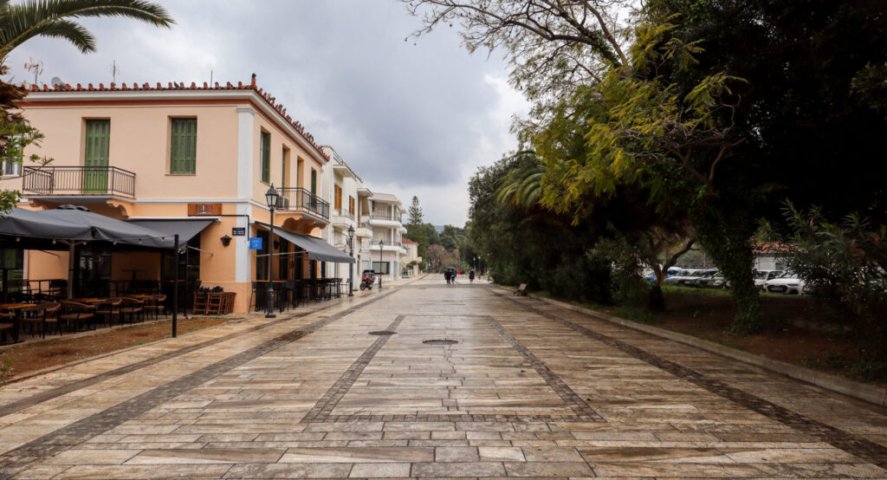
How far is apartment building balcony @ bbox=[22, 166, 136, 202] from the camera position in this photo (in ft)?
48.3

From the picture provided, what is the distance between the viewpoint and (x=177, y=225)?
49.7ft

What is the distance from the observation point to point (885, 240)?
18.1 ft

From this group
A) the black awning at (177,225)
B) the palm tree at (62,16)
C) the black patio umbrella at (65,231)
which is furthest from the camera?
the black awning at (177,225)

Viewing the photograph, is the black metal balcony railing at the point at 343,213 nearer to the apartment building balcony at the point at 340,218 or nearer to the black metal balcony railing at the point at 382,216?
the apartment building balcony at the point at 340,218

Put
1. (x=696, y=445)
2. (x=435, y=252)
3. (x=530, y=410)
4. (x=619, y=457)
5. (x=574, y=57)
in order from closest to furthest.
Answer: (x=619, y=457) < (x=696, y=445) < (x=530, y=410) < (x=574, y=57) < (x=435, y=252)

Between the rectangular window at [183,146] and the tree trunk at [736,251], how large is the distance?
51.1ft

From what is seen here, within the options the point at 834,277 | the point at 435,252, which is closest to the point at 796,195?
the point at 834,277

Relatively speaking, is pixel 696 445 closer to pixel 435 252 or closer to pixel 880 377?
pixel 880 377

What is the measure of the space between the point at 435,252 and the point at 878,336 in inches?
4143

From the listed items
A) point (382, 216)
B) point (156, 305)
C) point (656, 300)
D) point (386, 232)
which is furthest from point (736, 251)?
point (386, 232)

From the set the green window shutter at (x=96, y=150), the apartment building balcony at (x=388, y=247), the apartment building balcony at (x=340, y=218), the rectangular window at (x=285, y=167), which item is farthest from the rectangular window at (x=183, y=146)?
the apartment building balcony at (x=388, y=247)

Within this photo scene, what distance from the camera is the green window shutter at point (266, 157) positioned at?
58.1 feet

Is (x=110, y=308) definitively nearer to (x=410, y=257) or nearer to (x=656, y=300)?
(x=656, y=300)

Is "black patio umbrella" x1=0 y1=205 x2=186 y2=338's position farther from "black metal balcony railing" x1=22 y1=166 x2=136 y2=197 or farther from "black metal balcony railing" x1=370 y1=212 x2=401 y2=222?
"black metal balcony railing" x1=370 y1=212 x2=401 y2=222
